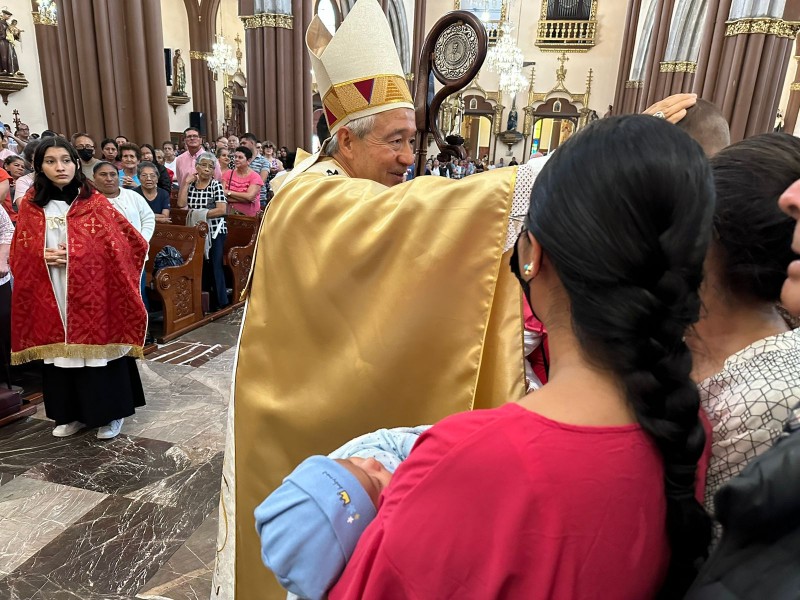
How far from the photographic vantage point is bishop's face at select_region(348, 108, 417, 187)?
178 cm

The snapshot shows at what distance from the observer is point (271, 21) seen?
9.89 meters

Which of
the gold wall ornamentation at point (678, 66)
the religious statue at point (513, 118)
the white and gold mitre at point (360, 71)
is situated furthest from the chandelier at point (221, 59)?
the white and gold mitre at point (360, 71)

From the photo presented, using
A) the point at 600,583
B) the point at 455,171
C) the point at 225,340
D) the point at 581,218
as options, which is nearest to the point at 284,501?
the point at 600,583

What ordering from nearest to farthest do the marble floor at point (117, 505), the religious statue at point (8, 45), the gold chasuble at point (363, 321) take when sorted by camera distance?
the gold chasuble at point (363, 321)
the marble floor at point (117, 505)
the religious statue at point (8, 45)

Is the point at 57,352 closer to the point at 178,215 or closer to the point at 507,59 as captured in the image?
the point at 178,215

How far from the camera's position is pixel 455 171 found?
15289mm

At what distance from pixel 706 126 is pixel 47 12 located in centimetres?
1276

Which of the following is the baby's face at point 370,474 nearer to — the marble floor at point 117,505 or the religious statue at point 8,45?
the marble floor at point 117,505

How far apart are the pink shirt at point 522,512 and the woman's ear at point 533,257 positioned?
0.18 m

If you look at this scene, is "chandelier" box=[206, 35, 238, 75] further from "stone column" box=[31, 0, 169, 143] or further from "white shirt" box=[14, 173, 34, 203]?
"white shirt" box=[14, 173, 34, 203]

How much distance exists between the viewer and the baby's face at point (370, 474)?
829 millimetres

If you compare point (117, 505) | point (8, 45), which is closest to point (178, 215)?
point (117, 505)

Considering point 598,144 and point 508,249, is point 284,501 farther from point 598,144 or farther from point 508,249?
point 508,249

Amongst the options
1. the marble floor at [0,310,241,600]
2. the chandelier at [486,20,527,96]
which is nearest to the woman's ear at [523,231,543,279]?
the marble floor at [0,310,241,600]
